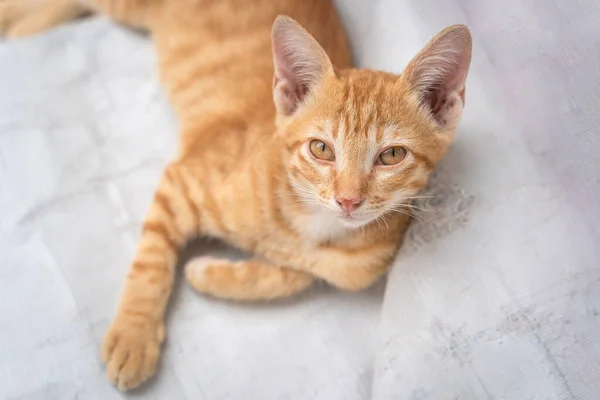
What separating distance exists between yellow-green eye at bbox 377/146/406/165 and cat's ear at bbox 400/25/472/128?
97 millimetres

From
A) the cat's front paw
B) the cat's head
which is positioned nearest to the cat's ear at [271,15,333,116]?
the cat's head

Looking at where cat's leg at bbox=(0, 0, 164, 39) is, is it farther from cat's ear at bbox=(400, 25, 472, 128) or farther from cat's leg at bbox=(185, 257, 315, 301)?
cat's ear at bbox=(400, 25, 472, 128)

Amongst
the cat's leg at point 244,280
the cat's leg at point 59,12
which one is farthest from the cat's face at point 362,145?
the cat's leg at point 59,12

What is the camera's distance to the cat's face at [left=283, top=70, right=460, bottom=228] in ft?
3.48

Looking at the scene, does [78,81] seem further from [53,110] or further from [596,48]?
[596,48]

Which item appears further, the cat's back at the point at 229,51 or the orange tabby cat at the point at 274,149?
the cat's back at the point at 229,51

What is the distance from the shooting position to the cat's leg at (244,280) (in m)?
1.29

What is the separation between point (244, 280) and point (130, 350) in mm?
266

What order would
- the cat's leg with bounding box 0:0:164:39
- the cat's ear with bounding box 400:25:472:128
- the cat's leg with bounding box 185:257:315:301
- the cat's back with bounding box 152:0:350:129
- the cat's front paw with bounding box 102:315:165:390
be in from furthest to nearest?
1. the cat's leg with bounding box 0:0:164:39
2. the cat's back with bounding box 152:0:350:129
3. the cat's leg with bounding box 185:257:315:301
4. the cat's front paw with bounding box 102:315:165:390
5. the cat's ear with bounding box 400:25:472:128

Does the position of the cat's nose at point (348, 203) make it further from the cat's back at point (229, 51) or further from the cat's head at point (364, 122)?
the cat's back at point (229, 51)

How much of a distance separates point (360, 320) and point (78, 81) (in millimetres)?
954

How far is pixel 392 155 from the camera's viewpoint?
1.09 metres

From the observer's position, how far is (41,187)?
1.42 metres

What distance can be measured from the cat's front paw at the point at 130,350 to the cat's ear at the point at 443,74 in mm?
696
